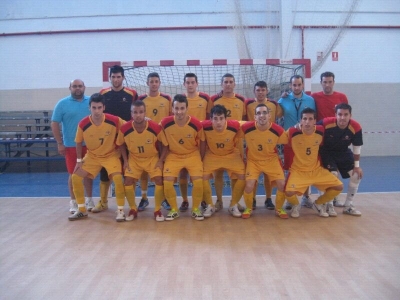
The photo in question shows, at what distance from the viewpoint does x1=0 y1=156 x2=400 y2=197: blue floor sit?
5590 millimetres

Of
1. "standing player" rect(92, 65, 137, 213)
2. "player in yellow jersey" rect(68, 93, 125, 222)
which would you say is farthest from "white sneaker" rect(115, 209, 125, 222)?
"standing player" rect(92, 65, 137, 213)

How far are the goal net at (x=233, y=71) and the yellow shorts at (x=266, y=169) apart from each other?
151 cm

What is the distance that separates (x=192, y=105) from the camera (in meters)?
4.47

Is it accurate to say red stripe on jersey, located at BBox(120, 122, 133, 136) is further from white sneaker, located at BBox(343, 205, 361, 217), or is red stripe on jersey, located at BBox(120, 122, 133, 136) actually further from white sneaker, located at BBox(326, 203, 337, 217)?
white sneaker, located at BBox(343, 205, 361, 217)

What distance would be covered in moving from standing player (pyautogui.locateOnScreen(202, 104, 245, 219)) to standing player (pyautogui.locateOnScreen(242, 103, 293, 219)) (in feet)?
0.33

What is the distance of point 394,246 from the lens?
313cm

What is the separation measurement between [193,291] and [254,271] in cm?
51

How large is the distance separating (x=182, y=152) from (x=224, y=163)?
0.47 m

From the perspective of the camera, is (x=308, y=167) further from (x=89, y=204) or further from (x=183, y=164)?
(x=89, y=204)

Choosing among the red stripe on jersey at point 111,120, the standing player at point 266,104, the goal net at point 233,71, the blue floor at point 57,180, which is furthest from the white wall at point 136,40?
the red stripe on jersey at point 111,120

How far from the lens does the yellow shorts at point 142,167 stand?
13.3 ft

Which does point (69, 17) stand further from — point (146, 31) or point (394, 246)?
point (394, 246)

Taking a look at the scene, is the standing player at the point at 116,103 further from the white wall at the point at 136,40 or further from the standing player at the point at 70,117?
the white wall at the point at 136,40

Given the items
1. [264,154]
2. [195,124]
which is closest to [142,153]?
[195,124]
